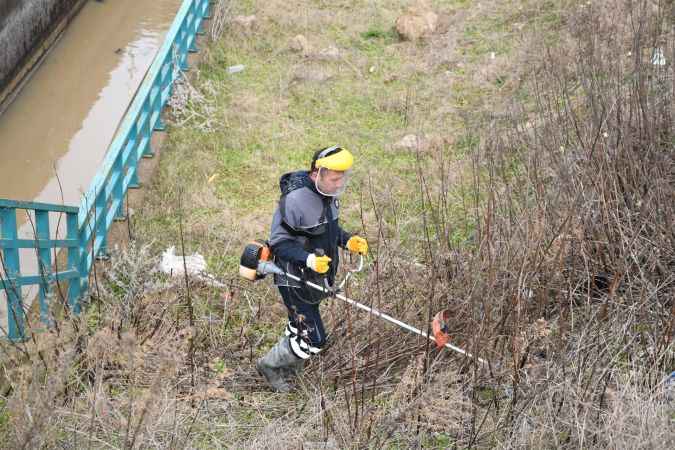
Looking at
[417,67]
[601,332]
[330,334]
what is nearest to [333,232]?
[330,334]

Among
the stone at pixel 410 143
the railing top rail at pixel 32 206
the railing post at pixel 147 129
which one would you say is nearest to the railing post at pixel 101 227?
the railing top rail at pixel 32 206

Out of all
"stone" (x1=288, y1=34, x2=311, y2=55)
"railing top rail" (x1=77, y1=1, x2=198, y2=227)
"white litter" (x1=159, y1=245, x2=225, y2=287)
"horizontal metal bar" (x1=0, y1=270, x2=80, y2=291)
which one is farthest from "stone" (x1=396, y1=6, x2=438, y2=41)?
"horizontal metal bar" (x1=0, y1=270, x2=80, y2=291)

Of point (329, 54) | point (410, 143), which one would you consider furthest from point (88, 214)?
point (329, 54)

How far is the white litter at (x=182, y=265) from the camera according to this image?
5781 millimetres

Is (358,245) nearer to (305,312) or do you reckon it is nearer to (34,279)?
(305,312)

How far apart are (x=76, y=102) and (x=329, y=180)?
6.68m

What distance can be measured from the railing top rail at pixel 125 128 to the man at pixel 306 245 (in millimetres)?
1501

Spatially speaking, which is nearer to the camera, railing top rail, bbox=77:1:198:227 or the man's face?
the man's face

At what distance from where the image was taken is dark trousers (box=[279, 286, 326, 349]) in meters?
4.54

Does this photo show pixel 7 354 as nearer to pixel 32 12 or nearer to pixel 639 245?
pixel 639 245

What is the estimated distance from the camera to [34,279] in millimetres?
5078

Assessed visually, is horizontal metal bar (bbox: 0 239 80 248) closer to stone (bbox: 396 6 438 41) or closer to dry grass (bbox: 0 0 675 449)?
dry grass (bbox: 0 0 675 449)

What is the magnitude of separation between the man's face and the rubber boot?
92 cm

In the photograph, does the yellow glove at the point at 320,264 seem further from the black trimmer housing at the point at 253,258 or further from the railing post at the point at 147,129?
the railing post at the point at 147,129
